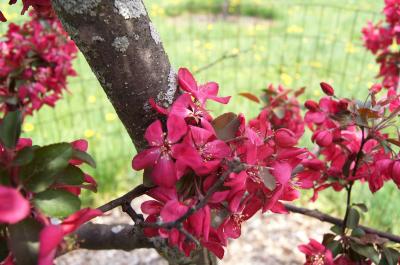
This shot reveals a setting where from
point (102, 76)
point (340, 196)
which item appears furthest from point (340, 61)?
point (102, 76)

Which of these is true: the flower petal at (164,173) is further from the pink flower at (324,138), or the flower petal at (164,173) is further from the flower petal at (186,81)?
the pink flower at (324,138)

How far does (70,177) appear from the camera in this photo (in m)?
0.55

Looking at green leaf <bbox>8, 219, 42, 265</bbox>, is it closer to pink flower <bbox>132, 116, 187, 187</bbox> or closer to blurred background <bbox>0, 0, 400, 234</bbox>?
pink flower <bbox>132, 116, 187, 187</bbox>

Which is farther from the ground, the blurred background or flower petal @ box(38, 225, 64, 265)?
flower petal @ box(38, 225, 64, 265)

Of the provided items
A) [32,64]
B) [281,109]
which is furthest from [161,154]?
[32,64]

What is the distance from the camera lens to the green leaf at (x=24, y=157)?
480 mm

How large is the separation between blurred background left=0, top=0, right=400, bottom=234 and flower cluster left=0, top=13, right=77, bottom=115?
0.28 meters

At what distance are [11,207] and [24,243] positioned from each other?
102 mm

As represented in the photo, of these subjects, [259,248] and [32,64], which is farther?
[259,248]

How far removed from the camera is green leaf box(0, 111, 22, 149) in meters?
0.51

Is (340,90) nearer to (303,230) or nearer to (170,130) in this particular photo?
(303,230)

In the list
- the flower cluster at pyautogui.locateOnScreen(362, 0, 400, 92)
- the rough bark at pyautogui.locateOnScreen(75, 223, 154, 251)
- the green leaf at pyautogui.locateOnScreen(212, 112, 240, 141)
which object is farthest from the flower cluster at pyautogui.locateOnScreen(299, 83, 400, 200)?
the flower cluster at pyautogui.locateOnScreen(362, 0, 400, 92)

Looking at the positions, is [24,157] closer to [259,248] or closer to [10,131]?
[10,131]

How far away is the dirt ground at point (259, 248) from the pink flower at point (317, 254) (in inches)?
39.6
